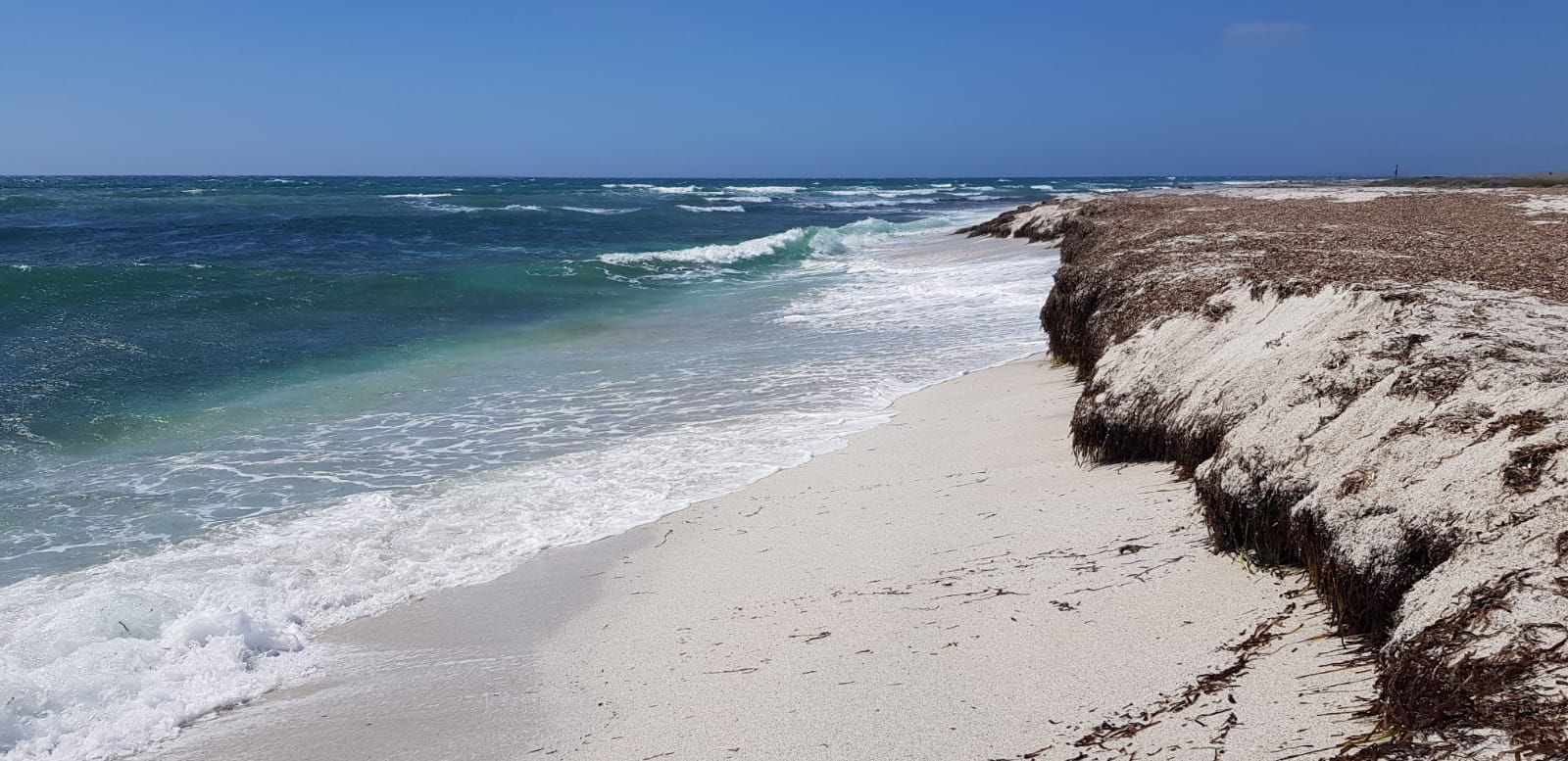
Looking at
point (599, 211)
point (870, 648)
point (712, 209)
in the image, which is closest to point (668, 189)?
point (712, 209)

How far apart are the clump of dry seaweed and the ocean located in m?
2.70

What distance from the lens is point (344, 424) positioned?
8.29 meters

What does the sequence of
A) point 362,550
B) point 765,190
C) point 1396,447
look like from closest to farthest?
point 1396,447 → point 362,550 → point 765,190

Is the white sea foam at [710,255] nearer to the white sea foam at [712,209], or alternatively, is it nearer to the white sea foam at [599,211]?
the white sea foam at [599,211]

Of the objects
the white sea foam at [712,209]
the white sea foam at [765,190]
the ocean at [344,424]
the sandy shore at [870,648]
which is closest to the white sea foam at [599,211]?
the white sea foam at [712,209]

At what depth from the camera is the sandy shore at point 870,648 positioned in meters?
2.66

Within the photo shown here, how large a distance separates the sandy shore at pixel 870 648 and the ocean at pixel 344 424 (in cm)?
51

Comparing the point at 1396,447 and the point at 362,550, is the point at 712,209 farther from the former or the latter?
the point at 1396,447

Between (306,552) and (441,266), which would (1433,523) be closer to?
(306,552)

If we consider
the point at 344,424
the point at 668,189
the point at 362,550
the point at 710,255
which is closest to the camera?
the point at 362,550

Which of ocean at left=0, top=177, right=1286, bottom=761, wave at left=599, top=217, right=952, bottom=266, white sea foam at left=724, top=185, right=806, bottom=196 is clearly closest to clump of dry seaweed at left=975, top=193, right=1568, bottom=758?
ocean at left=0, top=177, right=1286, bottom=761

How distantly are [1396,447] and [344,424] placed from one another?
7.78 meters

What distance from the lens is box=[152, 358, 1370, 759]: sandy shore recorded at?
8.72 feet

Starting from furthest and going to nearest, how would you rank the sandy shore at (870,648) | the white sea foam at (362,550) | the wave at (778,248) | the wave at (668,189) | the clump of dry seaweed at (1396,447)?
the wave at (668,189), the wave at (778,248), the white sea foam at (362,550), the sandy shore at (870,648), the clump of dry seaweed at (1396,447)
